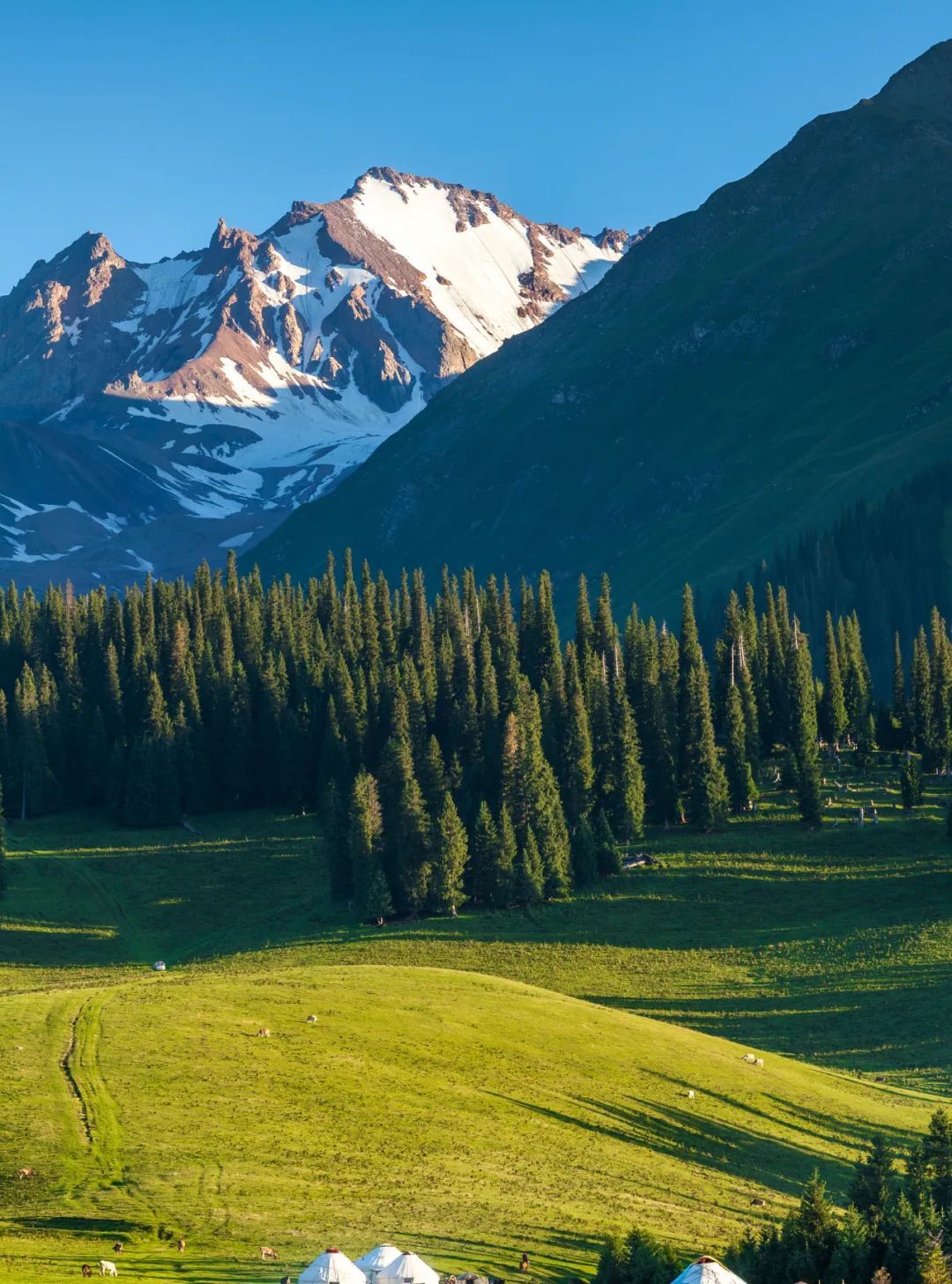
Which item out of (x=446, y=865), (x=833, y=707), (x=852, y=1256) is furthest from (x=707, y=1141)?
(x=833, y=707)

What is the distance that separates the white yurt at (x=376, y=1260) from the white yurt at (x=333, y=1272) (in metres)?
0.71

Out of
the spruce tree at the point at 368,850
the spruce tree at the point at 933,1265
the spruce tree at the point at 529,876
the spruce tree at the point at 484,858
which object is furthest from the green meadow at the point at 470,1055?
the spruce tree at the point at 933,1265

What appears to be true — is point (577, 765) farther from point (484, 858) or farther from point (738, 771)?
point (484, 858)

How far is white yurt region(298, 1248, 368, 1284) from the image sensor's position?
5044cm

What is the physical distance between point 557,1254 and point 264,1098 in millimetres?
18114

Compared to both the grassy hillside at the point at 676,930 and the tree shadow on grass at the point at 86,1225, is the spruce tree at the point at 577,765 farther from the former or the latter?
the tree shadow on grass at the point at 86,1225

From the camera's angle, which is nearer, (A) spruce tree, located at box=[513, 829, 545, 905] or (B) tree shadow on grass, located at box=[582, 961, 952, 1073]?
(B) tree shadow on grass, located at box=[582, 961, 952, 1073]

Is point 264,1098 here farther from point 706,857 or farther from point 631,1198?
point 706,857

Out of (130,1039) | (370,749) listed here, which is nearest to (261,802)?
(370,749)

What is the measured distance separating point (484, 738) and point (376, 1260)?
10858cm

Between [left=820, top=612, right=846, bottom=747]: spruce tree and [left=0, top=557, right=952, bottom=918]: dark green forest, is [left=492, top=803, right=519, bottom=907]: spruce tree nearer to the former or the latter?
[left=0, top=557, right=952, bottom=918]: dark green forest

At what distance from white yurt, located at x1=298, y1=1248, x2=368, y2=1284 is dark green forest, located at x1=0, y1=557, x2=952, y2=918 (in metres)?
83.2

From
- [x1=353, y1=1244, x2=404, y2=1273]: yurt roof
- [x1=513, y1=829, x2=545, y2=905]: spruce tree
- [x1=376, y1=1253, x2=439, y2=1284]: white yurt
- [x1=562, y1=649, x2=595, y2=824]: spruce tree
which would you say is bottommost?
[x1=376, y1=1253, x2=439, y2=1284]: white yurt

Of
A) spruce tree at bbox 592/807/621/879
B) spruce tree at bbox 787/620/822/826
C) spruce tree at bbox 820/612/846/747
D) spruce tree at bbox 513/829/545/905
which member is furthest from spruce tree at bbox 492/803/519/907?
spruce tree at bbox 820/612/846/747
